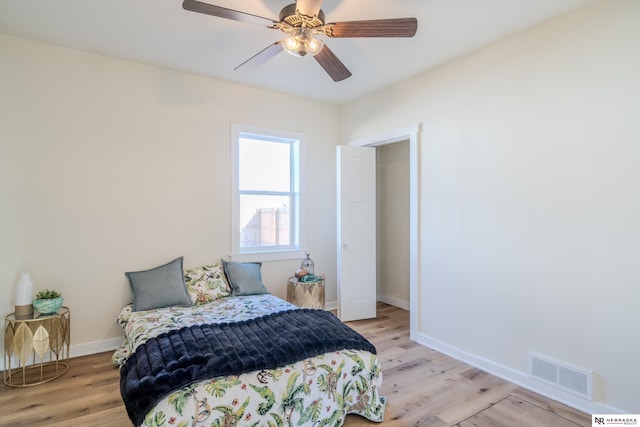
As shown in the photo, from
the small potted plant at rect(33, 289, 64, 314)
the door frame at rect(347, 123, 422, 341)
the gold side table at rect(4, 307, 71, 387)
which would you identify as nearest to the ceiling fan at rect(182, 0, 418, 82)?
the door frame at rect(347, 123, 422, 341)

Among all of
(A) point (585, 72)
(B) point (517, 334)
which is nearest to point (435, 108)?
(A) point (585, 72)

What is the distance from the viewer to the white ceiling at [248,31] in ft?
7.69

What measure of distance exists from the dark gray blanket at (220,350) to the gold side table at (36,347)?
115 cm

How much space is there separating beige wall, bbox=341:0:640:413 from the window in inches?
64.3

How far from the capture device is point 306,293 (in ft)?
12.2

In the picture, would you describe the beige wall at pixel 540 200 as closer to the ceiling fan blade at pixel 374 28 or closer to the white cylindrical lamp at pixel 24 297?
the ceiling fan blade at pixel 374 28

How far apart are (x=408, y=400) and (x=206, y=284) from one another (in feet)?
6.96

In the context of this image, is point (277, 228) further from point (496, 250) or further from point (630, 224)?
point (630, 224)

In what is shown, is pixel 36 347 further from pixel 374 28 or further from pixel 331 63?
pixel 374 28

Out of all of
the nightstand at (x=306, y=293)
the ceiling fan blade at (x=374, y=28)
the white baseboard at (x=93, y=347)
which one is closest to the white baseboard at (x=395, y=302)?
the nightstand at (x=306, y=293)

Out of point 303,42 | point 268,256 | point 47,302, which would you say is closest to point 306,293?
point 268,256

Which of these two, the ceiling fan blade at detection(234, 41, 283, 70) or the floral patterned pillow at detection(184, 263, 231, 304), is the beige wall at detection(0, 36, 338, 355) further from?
the ceiling fan blade at detection(234, 41, 283, 70)

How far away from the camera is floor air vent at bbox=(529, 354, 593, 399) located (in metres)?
2.28

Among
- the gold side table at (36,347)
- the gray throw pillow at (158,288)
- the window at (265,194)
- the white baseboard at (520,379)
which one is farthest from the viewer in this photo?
the window at (265,194)
